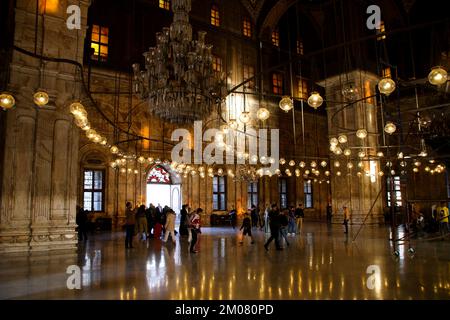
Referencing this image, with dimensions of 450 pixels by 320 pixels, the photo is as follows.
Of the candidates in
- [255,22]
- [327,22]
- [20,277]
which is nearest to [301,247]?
[20,277]

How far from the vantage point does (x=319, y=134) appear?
86.5 ft

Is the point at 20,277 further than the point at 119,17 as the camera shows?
No

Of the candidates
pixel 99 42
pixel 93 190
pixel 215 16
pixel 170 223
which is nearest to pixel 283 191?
pixel 215 16

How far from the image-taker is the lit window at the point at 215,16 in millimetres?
21625

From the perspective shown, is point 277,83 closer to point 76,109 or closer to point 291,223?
point 291,223

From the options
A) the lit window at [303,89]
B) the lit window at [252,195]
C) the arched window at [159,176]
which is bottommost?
the lit window at [252,195]

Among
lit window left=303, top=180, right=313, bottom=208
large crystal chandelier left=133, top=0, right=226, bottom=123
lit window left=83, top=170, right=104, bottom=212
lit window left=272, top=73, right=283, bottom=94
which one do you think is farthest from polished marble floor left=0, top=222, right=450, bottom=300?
lit window left=272, top=73, right=283, bottom=94

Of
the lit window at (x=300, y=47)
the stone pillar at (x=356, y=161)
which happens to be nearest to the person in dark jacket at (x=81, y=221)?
the stone pillar at (x=356, y=161)

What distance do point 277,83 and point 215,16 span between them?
19.2 feet

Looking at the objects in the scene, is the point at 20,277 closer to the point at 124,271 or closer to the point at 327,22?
the point at 124,271

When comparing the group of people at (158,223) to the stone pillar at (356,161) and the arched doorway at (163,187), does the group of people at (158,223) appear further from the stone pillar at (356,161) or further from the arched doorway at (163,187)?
the stone pillar at (356,161)

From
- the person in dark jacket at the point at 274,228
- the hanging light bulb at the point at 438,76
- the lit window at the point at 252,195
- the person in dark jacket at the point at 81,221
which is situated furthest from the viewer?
the lit window at the point at 252,195

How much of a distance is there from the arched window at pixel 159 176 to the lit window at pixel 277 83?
906 centimetres

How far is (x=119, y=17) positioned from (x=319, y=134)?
50.1ft
